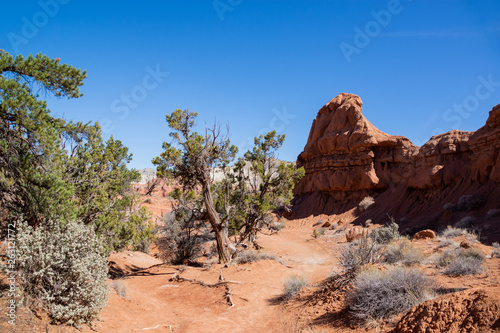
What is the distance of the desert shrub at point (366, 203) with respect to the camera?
2799 centimetres

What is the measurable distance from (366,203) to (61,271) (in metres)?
27.2

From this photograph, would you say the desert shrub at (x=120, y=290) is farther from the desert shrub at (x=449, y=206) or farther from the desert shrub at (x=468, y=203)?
the desert shrub at (x=449, y=206)

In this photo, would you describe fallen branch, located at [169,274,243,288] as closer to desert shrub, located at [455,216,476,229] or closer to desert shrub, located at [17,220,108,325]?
desert shrub, located at [17,220,108,325]

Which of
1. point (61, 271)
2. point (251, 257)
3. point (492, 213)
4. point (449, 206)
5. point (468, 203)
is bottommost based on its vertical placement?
point (251, 257)

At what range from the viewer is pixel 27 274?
5.43 metres

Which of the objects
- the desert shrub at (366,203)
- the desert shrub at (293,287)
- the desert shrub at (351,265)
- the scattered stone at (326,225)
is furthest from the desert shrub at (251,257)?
the desert shrub at (366,203)

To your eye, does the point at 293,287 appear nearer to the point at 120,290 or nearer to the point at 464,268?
the point at 464,268

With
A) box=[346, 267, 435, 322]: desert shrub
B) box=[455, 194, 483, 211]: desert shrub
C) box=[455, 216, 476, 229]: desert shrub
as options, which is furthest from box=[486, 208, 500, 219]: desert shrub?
box=[346, 267, 435, 322]: desert shrub

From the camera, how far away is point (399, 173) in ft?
91.4

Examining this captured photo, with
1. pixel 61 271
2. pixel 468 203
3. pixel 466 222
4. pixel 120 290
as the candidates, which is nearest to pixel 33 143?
pixel 61 271

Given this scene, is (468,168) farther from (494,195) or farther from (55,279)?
(55,279)

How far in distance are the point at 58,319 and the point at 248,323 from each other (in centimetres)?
416

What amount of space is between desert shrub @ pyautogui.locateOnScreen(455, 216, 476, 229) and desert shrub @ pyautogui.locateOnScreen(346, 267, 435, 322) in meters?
13.1

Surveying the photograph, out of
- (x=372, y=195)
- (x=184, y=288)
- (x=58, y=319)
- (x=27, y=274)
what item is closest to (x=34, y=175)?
(x=27, y=274)
